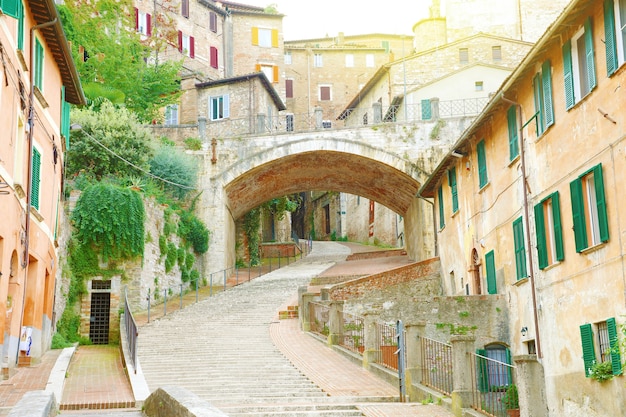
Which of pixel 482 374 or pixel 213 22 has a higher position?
pixel 213 22

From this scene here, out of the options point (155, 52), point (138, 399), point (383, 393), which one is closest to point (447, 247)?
point (383, 393)

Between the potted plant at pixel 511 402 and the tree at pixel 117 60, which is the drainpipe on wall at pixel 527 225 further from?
the tree at pixel 117 60

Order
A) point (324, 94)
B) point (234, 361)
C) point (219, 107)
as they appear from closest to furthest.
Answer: point (234, 361)
point (219, 107)
point (324, 94)

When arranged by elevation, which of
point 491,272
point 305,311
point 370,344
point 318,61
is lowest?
point 370,344

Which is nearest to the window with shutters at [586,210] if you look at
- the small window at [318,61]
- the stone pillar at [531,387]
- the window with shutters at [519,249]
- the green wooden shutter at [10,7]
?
the window with shutters at [519,249]

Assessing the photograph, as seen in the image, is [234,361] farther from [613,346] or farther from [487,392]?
[613,346]

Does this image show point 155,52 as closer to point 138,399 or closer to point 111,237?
point 111,237

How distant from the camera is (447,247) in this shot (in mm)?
26641

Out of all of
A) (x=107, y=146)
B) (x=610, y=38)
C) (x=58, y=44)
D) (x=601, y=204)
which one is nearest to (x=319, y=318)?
(x=58, y=44)

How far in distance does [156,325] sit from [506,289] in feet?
32.2

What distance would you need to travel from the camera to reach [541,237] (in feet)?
53.8

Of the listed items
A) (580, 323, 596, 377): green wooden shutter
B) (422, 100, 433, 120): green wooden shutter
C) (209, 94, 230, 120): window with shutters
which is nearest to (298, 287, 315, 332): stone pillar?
(580, 323, 596, 377): green wooden shutter

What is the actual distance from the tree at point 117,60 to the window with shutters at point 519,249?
908 inches

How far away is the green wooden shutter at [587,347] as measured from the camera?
45.8 ft
